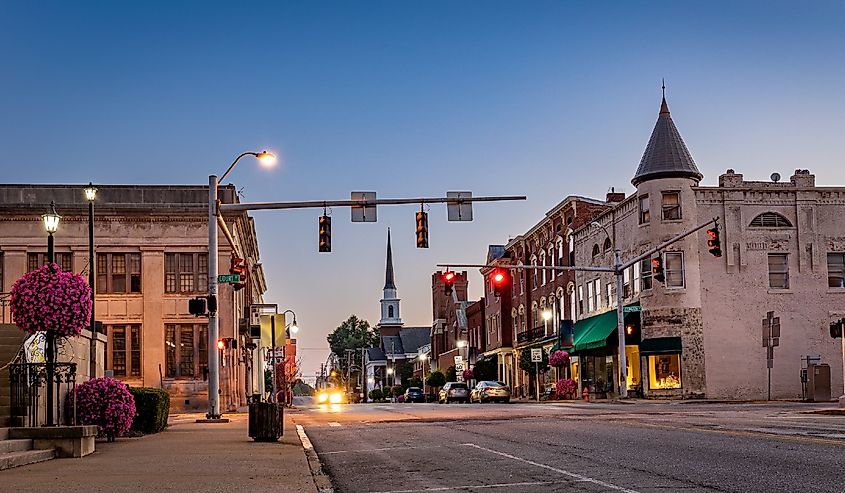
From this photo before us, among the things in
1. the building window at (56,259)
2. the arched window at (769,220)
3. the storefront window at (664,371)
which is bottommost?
the storefront window at (664,371)

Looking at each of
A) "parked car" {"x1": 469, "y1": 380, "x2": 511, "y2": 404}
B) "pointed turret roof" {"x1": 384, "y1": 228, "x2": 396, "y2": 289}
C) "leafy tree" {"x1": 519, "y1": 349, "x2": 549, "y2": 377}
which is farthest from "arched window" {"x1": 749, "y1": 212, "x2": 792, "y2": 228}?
"pointed turret roof" {"x1": 384, "y1": 228, "x2": 396, "y2": 289}

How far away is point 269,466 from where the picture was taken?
46.8ft

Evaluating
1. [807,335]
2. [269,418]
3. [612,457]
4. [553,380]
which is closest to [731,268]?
[807,335]

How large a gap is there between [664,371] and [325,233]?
1119 inches

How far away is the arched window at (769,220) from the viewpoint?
173 ft

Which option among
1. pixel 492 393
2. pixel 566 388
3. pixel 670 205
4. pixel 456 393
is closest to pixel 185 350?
pixel 492 393

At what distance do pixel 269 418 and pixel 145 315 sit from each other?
31773mm

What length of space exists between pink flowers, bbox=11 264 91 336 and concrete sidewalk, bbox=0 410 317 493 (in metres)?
2.22

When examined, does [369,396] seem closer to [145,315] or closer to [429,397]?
[429,397]

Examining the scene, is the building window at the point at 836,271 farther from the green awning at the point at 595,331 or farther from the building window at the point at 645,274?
the green awning at the point at 595,331

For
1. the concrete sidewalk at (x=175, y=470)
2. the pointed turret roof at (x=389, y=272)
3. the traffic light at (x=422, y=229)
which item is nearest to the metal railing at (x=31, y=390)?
the concrete sidewalk at (x=175, y=470)

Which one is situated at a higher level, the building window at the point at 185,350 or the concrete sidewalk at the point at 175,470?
the building window at the point at 185,350

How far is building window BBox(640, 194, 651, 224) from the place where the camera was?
53409mm

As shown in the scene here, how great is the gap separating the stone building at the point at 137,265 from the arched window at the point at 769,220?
27088 mm
